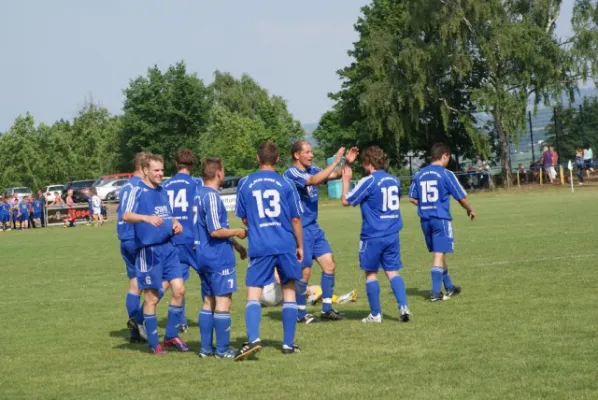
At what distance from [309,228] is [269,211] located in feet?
9.83

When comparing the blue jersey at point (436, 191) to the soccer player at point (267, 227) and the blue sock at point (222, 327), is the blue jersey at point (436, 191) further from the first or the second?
the blue sock at point (222, 327)

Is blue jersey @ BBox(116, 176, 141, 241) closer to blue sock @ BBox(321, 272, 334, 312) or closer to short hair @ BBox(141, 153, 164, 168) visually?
short hair @ BBox(141, 153, 164, 168)

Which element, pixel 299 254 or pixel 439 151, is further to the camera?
pixel 439 151

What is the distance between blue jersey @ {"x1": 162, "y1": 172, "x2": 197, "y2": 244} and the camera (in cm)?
1158

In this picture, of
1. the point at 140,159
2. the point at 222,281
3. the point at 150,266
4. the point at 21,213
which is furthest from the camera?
the point at 21,213

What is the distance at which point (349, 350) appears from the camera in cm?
960

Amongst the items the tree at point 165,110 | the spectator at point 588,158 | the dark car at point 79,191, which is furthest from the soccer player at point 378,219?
the tree at point 165,110

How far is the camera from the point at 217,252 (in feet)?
31.4

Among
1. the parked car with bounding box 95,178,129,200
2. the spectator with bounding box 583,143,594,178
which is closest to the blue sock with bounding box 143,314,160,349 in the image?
the spectator with bounding box 583,143,594,178

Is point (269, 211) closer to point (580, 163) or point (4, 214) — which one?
point (580, 163)

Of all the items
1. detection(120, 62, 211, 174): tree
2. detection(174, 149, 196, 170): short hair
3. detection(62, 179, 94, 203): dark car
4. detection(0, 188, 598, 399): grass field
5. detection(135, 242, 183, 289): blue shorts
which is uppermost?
detection(120, 62, 211, 174): tree

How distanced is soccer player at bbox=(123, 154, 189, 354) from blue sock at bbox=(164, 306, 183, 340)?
0.14 m

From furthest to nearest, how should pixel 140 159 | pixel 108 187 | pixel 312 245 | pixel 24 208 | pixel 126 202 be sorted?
pixel 108 187 → pixel 24 208 → pixel 312 245 → pixel 140 159 → pixel 126 202

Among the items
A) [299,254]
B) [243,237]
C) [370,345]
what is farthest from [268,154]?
[370,345]
